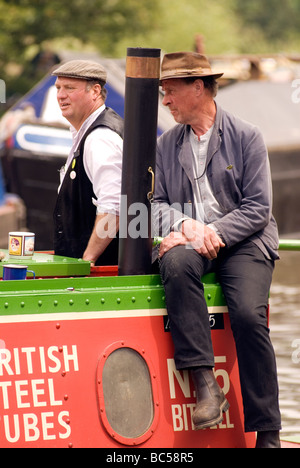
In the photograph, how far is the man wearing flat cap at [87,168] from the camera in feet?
18.3

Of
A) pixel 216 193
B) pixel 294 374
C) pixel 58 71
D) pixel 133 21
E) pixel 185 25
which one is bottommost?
pixel 294 374

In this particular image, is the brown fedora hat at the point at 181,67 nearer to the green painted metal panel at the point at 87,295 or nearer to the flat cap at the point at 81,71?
the flat cap at the point at 81,71

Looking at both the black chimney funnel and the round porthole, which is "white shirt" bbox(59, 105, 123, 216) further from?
the round porthole

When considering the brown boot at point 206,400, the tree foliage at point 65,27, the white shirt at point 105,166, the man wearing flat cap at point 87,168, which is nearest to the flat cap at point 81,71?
the man wearing flat cap at point 87,168

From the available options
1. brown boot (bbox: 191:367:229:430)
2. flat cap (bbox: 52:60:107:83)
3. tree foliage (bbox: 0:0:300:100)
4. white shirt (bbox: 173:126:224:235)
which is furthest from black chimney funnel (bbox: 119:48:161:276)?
tree foliage (bbox: 0:0:300:100)

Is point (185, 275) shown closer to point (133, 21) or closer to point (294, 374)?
point (294, 374)

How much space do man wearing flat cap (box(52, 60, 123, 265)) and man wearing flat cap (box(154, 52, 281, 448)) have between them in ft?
1.32

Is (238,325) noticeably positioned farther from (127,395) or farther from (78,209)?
(78,209)

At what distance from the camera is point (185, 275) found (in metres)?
4.85

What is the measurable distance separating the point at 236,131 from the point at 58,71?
115cm

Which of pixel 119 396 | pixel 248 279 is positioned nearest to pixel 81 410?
pixel 119 396

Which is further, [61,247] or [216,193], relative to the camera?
[61,247]

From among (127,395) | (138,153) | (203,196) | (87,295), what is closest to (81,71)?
(138,153)

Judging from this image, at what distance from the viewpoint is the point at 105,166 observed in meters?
5.59
